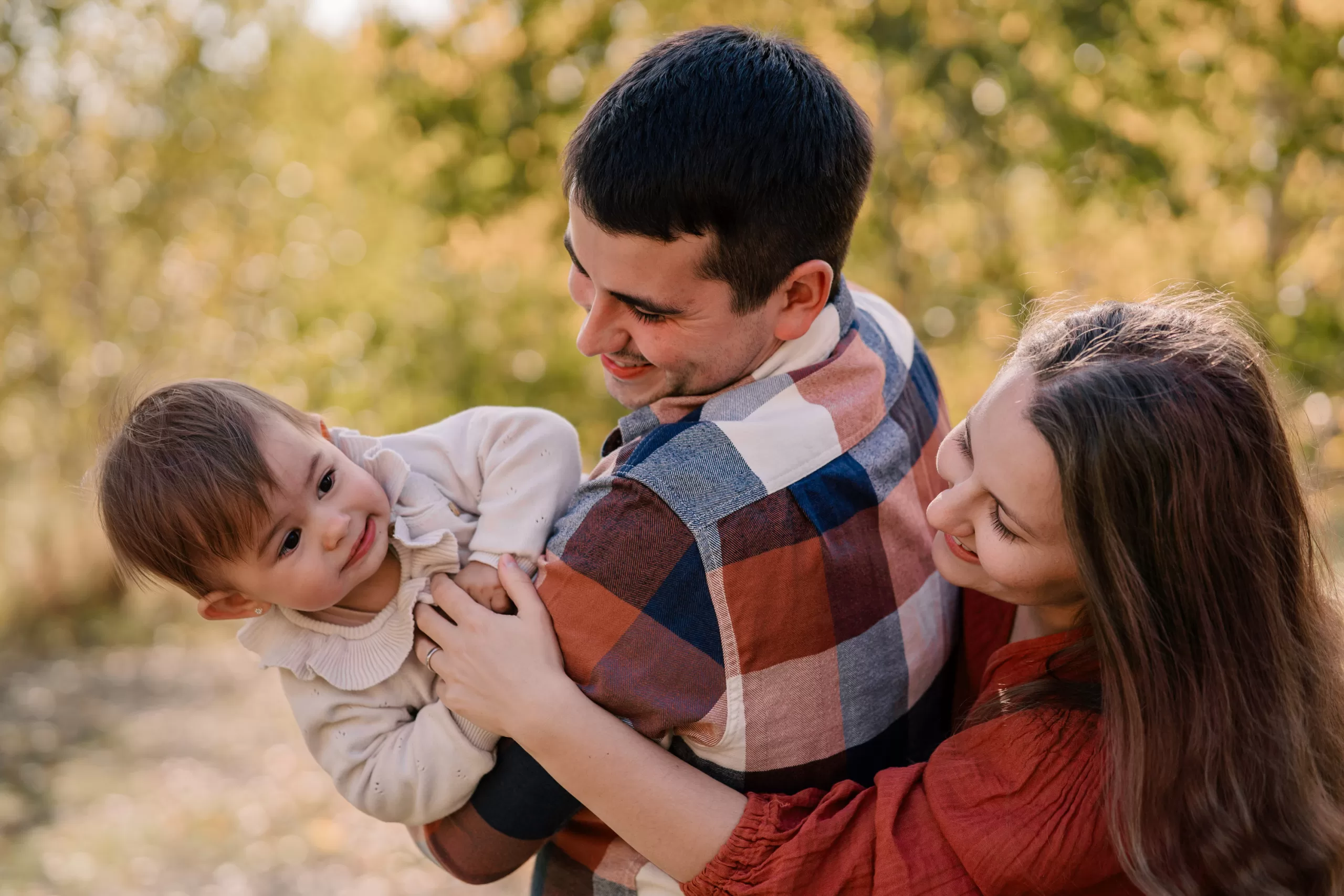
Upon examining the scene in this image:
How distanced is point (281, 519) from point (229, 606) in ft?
0.66

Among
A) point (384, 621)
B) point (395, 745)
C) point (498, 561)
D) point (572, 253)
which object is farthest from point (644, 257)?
point (395, 745)

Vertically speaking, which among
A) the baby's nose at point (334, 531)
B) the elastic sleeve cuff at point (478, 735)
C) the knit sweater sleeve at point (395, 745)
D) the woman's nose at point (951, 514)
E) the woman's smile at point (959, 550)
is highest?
the woman's nose at point (951, 514)

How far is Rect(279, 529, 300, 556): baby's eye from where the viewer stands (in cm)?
175

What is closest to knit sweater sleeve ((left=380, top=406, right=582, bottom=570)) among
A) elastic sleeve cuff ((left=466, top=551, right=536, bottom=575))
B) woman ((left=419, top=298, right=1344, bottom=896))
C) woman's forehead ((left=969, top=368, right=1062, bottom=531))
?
elastic sleeve cuff ((left=466, top=551, right=536, bottom=575))

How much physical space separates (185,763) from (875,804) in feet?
16.6

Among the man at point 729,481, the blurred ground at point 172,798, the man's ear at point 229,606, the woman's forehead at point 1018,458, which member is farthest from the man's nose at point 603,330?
the blurred ground at point 172,798

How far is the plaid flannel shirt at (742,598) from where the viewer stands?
150 centimetres

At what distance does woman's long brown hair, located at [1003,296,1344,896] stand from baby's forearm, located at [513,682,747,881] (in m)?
0.53

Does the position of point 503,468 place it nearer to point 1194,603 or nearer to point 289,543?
point 289,543

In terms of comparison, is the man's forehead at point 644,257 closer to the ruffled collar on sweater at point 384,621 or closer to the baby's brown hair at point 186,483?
the ruffled collar on sweater at point 384,621

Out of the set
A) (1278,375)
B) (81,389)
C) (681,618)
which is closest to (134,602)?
(81,389)

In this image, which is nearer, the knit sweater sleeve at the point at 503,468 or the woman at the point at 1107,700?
the woman at the point at 1107,700

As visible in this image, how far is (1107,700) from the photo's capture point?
4.73 feet

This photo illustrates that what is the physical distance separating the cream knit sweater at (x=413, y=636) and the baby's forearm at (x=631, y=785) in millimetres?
186
